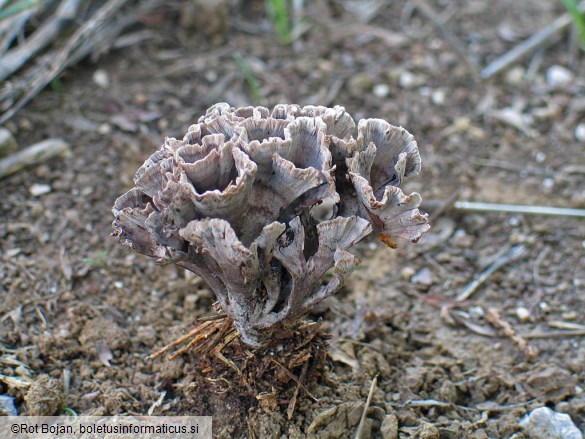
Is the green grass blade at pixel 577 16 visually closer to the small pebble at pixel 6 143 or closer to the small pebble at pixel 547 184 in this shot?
the small pebble at pixel 547 184

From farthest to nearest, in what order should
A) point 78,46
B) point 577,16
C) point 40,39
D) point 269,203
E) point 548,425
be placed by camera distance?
point 577,16
point 78,46
point 40,39
point 548,425
point 269,203

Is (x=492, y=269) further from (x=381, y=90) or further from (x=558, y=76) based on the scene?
(x=558, y=76)

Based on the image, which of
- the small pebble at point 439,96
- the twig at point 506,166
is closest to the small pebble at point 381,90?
the small pebble at point 439,96

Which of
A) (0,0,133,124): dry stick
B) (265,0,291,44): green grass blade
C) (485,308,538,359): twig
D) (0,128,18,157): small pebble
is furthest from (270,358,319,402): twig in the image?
(265,0,291,44): green grass blade

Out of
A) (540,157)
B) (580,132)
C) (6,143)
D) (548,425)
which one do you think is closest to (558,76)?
(580,132)

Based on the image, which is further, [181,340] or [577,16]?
[577,16]

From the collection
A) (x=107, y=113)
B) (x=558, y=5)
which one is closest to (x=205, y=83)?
(x=107, y=113)

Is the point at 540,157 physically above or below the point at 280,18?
below
